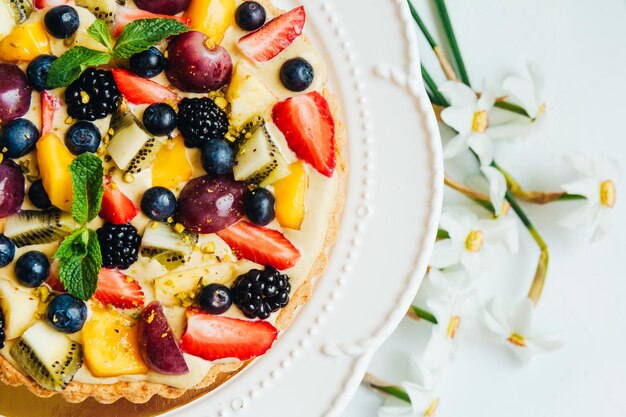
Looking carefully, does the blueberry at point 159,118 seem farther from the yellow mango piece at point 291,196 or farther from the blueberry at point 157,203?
the yellow mango piece at point 291,196

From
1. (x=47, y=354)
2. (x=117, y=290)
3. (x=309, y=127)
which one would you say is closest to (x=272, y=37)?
(x=309, y=127)

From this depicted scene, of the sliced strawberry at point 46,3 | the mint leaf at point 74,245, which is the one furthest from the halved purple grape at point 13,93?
the mint leaf at point 74,245

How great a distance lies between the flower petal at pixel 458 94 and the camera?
2.78 metres

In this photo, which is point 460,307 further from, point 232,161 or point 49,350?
point 49,350

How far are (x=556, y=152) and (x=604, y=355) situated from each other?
2.95 ft

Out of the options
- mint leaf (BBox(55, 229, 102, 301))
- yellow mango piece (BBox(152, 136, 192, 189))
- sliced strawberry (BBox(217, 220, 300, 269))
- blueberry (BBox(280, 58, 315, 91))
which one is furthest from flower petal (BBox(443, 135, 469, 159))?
mint leaf (BBox(55, 229, 102, 301))

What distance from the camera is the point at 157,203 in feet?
7.33

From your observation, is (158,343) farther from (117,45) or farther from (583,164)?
(583,164)

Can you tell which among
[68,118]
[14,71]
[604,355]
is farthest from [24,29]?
[604,355]

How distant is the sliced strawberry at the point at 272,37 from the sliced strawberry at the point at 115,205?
2.01 feet

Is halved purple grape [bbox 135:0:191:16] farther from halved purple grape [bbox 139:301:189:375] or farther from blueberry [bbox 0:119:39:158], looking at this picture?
halved purple grape [bbox 139:301:189:375]

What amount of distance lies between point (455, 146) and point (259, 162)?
0.92m

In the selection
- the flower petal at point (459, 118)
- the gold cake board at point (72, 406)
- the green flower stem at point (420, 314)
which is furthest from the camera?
the green flower stem at point (420, 314)

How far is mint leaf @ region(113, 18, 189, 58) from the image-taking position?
2180mm
